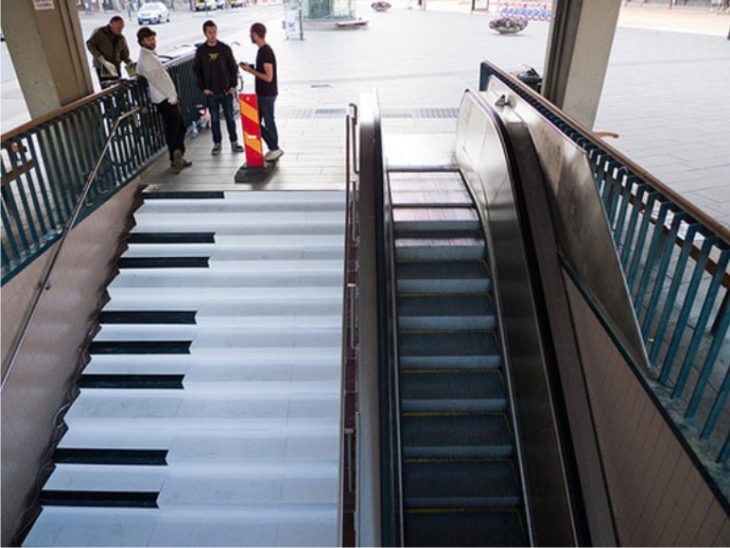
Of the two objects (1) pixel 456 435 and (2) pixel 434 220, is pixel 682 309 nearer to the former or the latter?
(1) pixel 456 435

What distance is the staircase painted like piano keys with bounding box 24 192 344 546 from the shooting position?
13.5 ft

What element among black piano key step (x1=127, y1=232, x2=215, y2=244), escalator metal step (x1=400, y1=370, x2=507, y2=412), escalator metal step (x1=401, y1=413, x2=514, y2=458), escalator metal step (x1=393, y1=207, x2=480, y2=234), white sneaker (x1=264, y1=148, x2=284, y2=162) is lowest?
escalator metal step (x1=401, y1=413, x2=514, y2=458)

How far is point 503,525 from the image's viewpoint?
394 centimetres

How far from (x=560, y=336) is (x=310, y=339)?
2.26 meters

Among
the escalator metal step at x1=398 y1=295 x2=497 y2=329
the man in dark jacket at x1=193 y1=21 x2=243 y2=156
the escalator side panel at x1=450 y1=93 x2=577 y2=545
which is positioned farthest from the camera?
the man in dark jacket at x1=193 y1=21 x2=243 y2=156

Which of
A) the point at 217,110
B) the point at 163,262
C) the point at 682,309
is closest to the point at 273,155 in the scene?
the point at 217,110

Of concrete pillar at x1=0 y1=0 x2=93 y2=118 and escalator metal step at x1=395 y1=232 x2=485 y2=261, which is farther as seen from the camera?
escalator metal step at x1=395 y1=232 x2=485 y2=261

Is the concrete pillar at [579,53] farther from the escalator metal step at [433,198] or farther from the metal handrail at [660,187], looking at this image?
the escalator metal step at [433,198]

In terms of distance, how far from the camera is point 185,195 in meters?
5.96

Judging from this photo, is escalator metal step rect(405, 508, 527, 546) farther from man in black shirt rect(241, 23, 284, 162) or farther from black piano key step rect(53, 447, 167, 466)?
man in black shirt rect(241, 23, 284, 162)

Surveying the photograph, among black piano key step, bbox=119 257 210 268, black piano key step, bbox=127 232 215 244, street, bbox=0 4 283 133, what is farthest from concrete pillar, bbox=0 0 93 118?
street, bbox=0 4 283 133

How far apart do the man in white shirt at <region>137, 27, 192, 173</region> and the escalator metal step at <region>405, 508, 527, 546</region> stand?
4884 mm

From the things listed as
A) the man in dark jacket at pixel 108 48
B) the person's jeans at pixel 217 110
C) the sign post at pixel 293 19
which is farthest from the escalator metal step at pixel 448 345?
the sign post at pixel 293 19

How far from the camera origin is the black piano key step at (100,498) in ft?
13.7
